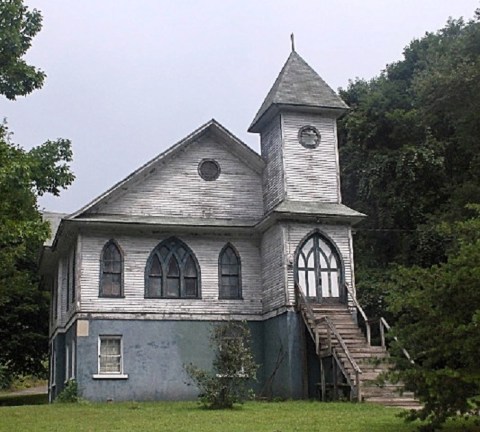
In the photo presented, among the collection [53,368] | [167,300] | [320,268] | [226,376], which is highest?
[320,268]

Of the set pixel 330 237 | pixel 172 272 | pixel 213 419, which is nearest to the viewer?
pixel 213 419

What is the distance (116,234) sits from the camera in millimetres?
25453

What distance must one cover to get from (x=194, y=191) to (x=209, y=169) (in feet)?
3.26

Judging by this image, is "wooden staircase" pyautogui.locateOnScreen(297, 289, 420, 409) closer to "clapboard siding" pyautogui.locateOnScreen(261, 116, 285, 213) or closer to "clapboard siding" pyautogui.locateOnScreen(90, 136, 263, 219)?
"clapboard siding" pyautogui.locateOnScreen(261, 116, 285, 213)

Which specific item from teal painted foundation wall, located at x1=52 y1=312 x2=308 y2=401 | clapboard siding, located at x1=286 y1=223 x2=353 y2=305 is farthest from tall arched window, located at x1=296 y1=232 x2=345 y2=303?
teal painted foundation wall, located at x1=52 y1=312 x2=308 y2=401

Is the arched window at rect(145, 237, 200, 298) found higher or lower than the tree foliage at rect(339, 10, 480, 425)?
lower

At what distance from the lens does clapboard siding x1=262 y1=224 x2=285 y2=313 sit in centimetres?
2486

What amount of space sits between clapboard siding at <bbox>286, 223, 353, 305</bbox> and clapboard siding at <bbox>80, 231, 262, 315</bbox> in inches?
86.2

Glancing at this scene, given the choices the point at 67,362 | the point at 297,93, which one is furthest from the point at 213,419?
the point at 297,93

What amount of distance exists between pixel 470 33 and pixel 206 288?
15810mm

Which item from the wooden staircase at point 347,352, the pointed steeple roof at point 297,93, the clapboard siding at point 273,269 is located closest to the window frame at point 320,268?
the wooden staircase at point 347,352

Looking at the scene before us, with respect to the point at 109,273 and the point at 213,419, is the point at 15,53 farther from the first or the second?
the point at 213,419

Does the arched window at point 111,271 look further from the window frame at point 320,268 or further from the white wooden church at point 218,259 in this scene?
the window frame at point 320,268

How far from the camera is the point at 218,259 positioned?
86.4 ft
